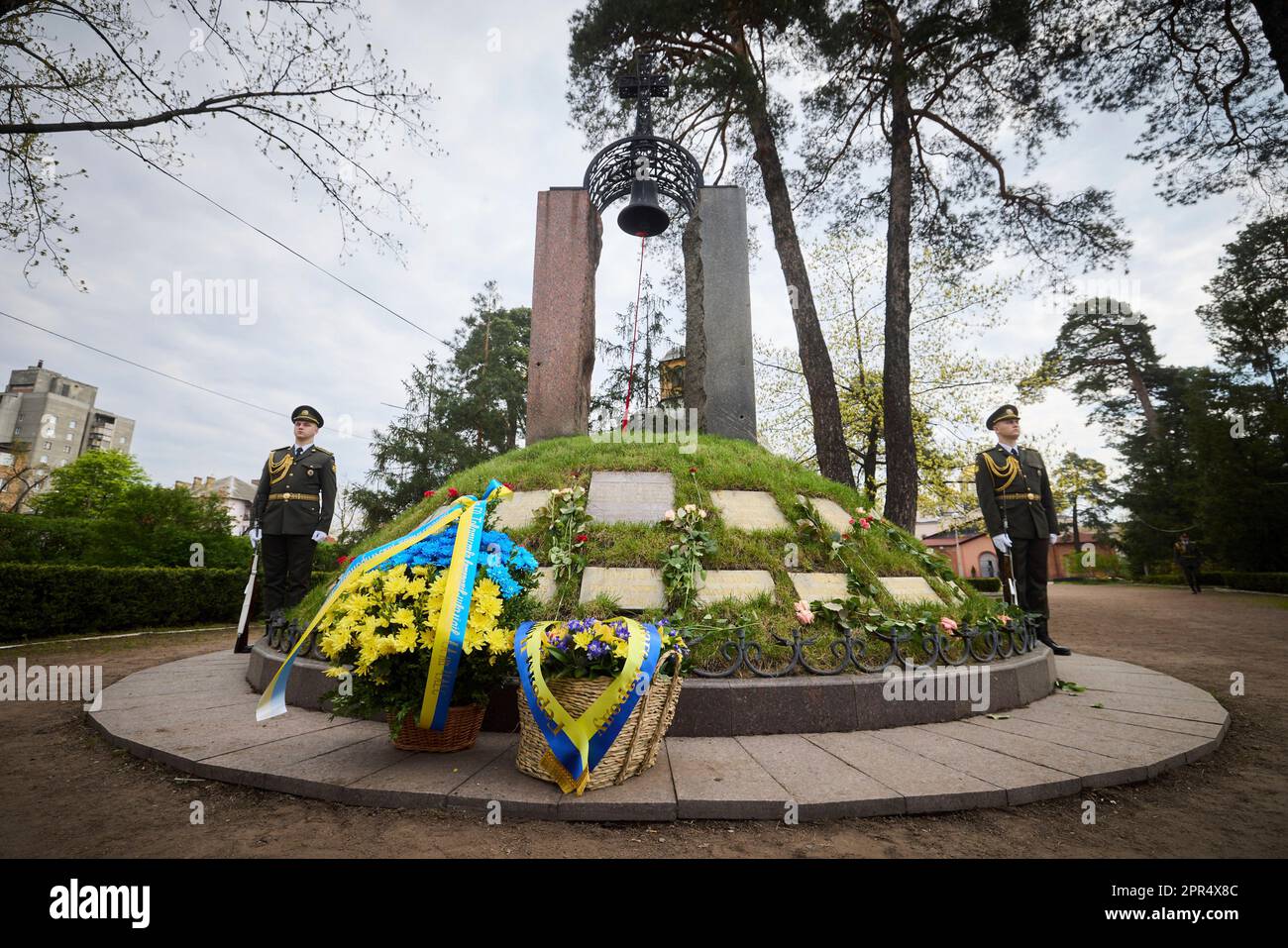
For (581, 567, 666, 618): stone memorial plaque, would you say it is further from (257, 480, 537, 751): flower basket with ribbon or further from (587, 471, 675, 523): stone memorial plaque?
(257, 480, 537, 751): flower basket with ribbon

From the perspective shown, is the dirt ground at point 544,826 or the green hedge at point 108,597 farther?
the green hedge at point 108,597

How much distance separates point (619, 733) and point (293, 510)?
17.2 ft

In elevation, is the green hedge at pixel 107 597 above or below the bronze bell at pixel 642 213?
below

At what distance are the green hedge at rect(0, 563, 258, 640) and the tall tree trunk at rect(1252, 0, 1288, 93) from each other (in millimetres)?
18179

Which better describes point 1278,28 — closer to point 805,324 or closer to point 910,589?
point 805,324

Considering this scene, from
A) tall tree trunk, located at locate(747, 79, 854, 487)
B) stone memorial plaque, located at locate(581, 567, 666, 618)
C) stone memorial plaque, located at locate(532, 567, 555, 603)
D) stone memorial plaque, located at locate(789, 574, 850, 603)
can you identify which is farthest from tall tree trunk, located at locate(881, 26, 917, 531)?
stone memorial plaque, located at locate(532, 567, 555, 603)

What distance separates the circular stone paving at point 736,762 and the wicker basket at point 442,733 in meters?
0.05

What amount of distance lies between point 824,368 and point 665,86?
553cm

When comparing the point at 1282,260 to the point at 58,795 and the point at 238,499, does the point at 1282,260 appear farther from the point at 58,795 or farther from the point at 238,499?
the point at 238,499

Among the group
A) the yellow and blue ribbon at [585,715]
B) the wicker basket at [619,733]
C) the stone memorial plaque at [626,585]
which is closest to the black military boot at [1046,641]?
the stone memorial plaque at [626,585]

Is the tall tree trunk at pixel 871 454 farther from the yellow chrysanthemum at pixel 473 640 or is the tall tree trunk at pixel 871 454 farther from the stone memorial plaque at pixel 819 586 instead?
the yellow chrysanthemum at pixel 473 640

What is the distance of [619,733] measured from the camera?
2686 millimetres

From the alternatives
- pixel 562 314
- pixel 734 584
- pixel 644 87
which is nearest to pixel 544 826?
pixel 734 584

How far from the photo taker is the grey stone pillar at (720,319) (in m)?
7.96
